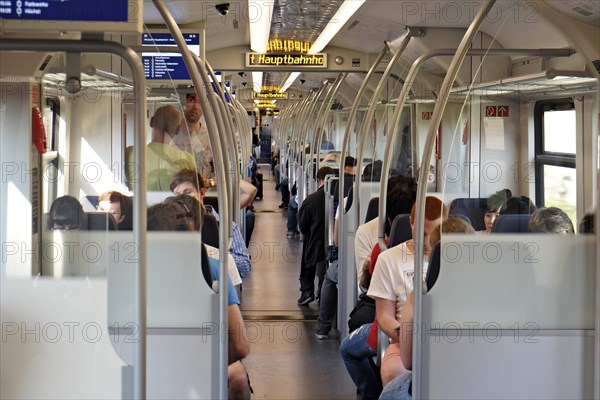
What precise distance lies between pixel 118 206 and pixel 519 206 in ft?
6.07

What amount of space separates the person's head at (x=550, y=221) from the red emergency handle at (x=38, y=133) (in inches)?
79.5

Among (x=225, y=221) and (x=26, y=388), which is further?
(x=225, y=221)

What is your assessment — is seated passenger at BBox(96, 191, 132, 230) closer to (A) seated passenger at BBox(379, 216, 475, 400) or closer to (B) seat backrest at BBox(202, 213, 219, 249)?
(A) seated passenger at BBox(379, 216, 475, 400)

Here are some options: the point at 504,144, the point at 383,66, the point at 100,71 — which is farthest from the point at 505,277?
the point at 383,66

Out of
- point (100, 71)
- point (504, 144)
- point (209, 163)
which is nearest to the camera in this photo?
point (100, 71)

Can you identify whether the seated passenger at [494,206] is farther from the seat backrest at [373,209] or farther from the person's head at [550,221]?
the seat backrest at [373,209]

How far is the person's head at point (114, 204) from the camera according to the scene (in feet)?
10.7

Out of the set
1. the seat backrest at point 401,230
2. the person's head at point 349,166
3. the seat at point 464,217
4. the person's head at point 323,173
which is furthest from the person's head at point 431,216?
the person's head at point 323,173

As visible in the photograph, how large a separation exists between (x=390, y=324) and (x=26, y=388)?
6.96ft

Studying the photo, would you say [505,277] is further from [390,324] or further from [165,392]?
[165,392]

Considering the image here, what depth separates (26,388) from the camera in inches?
121

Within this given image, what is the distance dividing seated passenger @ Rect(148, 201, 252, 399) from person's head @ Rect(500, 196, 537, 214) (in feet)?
4.27

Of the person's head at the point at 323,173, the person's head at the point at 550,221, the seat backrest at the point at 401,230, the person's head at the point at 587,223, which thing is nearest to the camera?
the person's head at the point at 587,223

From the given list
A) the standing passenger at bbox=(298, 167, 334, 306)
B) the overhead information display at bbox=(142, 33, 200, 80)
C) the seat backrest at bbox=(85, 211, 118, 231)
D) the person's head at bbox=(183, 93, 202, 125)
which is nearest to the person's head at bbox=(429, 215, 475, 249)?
the seat backrest at bbox=(85, 211, 118, 231)
